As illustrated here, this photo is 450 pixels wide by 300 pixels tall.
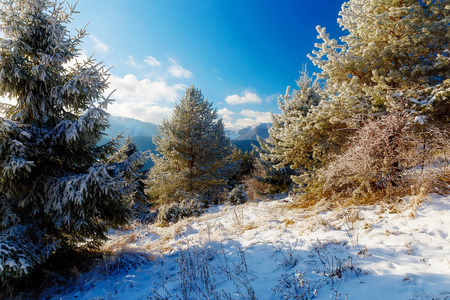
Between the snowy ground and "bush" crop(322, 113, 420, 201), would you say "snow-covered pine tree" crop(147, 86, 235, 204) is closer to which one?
the snowy ground

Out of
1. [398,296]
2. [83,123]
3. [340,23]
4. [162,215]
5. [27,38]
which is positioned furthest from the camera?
[162,215]

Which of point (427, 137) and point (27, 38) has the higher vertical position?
point (27, 38)

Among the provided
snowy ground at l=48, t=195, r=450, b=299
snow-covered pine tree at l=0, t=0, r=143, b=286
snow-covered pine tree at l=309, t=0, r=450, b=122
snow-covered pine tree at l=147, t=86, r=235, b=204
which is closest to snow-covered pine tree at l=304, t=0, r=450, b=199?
snow-covered pine tree at l=309, t=0, r=450, b=122

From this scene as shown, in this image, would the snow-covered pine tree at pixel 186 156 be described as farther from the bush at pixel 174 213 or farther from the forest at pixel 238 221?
Result: the forest at pixel 238 221

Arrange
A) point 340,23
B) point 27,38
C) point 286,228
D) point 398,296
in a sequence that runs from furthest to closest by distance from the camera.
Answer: point 340,23 < point 286,228 < point 27,38 < point 398,296

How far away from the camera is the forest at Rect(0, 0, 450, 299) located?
310 cm

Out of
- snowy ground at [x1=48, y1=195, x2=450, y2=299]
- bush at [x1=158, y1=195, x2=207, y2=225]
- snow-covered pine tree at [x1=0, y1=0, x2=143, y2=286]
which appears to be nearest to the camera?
snowy ground at [x1=48, y1=195, x2=450, y2=299]

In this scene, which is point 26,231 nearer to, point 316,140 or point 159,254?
point 159,254

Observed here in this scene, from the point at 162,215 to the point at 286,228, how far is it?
651cm

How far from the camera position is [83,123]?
3895 mm

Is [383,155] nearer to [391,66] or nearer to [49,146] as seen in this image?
[391,66]

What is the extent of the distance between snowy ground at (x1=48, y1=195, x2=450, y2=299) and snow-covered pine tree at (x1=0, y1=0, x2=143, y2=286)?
1124 mm

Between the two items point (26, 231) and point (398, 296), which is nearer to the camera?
point (398, 296)

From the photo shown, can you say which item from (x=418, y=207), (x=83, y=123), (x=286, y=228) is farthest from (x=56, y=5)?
(x=418, y=207)
